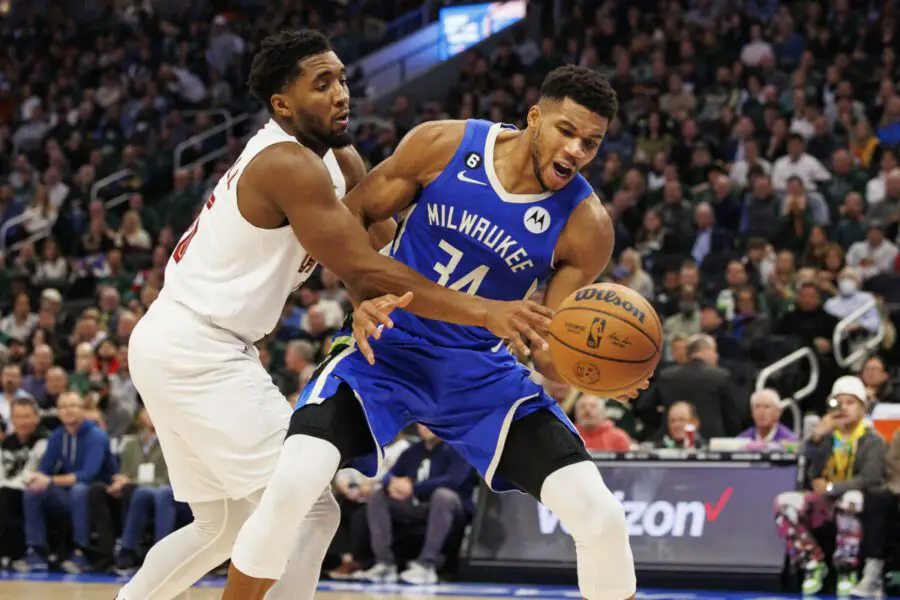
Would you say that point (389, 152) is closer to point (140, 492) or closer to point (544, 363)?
point (140, 492)

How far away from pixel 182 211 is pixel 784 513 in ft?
34.7

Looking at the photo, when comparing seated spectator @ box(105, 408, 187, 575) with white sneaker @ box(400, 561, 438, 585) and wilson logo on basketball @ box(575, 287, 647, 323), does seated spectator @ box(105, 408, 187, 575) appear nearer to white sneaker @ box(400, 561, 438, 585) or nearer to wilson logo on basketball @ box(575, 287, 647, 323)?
white sneaker @ box(400, 561, 438, 585)

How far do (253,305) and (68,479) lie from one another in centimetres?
685

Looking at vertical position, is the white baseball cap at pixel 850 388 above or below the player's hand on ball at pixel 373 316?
below

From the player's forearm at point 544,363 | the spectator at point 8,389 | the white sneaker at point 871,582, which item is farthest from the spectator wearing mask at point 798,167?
the player's forearm at point 544,363

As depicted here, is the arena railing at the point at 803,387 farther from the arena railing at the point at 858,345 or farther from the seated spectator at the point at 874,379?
the seated spectator at the point at 874,379

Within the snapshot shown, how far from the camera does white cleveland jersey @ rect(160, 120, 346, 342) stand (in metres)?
4.70

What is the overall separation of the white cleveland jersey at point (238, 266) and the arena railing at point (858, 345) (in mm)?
7216

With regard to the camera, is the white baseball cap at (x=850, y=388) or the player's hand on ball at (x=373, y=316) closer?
the player's hand on ball at (x=373, y=316)

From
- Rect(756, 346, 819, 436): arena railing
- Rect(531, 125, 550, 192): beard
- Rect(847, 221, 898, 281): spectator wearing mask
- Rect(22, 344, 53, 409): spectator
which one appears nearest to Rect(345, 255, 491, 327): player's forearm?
Rect(531, 125, 550, 192): beard

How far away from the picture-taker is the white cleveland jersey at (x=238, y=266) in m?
4.70

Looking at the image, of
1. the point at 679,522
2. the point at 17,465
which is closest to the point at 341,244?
the point at 679,522

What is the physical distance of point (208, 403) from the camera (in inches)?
183

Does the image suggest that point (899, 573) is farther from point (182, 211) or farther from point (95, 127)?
point (95, 127)
